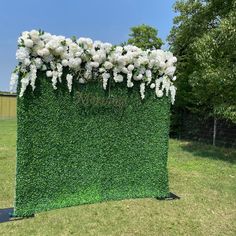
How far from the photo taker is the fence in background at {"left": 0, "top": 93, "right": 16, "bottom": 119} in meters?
27.7

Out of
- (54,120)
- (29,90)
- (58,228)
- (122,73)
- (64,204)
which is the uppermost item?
(122,73)

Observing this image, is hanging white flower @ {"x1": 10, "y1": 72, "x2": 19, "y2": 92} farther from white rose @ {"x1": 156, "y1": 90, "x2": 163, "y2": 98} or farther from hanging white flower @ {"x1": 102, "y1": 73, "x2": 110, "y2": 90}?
white rose @ {"x1": 156, "y1": 90, "x2": 163, "y2": 98}

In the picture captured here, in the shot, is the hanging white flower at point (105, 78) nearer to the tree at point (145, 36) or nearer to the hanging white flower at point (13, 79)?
the hanging white flower at point (13, 79)

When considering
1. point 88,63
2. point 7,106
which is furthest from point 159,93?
point 7,106

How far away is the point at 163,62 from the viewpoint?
14.9 ft

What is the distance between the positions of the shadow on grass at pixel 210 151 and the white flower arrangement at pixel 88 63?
5366 millimetres

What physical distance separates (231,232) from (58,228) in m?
2.08

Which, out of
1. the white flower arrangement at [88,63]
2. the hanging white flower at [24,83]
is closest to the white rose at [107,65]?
the white flower arrangement at [88,63]

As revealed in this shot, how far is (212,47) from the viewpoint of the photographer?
8844mm

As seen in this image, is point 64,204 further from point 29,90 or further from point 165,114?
point 165,114

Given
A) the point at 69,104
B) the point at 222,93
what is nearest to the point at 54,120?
the point at 69,104

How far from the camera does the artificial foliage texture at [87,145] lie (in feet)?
12.3

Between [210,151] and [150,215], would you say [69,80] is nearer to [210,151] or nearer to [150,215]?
[150,215]

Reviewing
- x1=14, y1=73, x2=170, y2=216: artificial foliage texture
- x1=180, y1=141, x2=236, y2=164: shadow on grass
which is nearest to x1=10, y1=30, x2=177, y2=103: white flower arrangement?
x1=14, y1=73, x2=170, y2=216: artificial foliage texture
